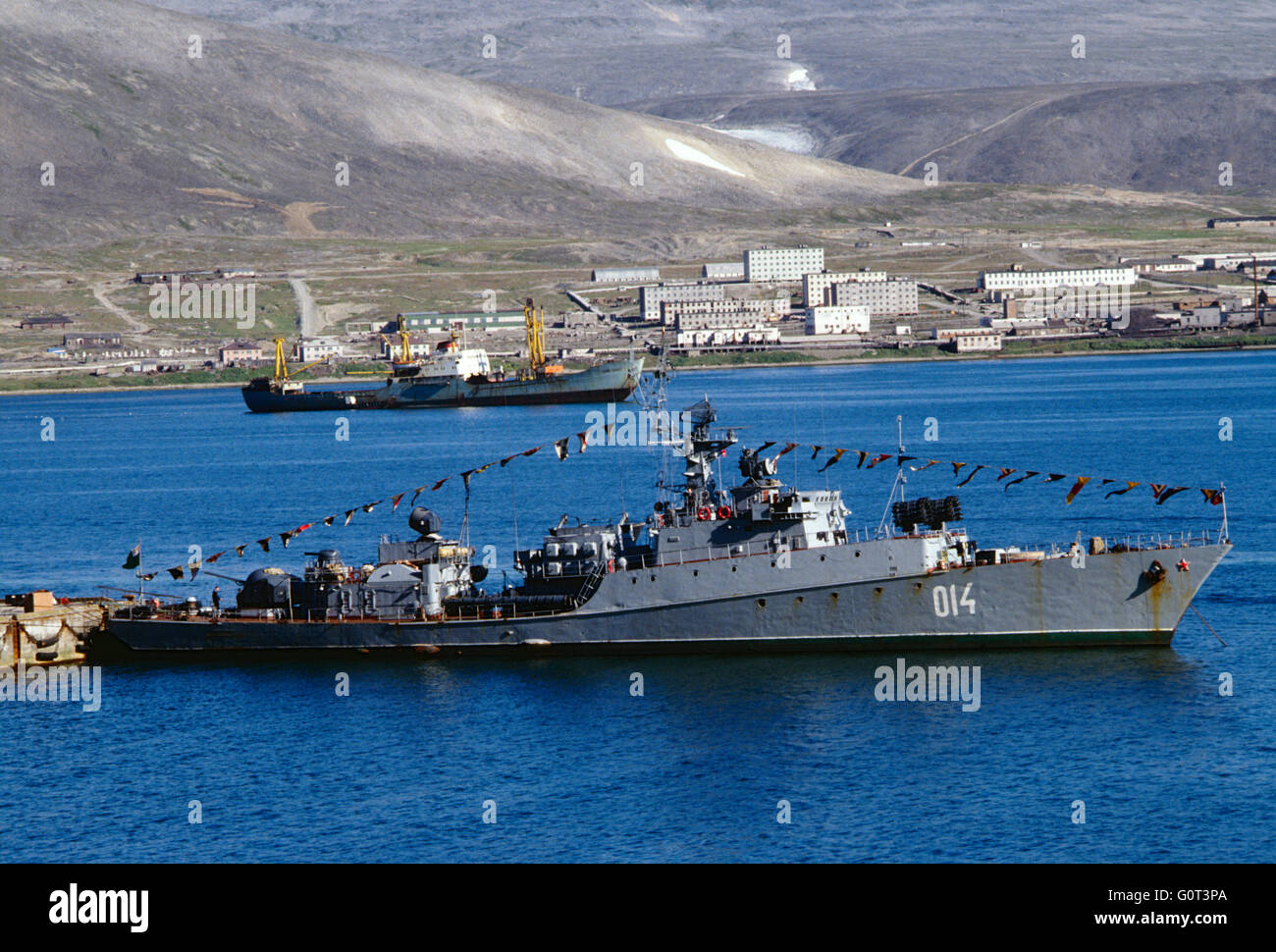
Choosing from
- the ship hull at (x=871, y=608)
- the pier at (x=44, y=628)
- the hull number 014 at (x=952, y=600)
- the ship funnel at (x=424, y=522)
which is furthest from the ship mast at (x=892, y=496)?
the pier at (x=44, y=628)

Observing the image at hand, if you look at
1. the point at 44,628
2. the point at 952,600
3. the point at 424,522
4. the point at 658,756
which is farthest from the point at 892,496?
the point at 44,628

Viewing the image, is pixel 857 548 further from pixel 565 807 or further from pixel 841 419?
pixel 841 419

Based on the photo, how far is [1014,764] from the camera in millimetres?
43750

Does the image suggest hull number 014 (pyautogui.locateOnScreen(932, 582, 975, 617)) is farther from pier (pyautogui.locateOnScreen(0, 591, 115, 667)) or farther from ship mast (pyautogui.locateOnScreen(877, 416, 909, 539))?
pier (pyautogui.locateOnScreen(0, 591, 115, 667))

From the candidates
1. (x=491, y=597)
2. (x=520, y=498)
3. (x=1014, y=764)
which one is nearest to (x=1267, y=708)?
(x=1014, y=764)

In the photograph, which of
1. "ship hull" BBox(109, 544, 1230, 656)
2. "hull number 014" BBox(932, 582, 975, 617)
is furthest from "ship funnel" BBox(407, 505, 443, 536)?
"hull number 014" BBox(932, 582, 975, 617)

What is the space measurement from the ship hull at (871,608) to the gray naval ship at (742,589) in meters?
0.04

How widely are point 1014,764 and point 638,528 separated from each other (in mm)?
17015

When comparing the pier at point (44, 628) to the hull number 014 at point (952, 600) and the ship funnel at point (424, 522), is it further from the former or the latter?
the hull number 014 at point (952, 600)

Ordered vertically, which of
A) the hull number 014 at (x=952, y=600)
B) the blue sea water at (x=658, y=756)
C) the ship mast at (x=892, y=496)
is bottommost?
the blue sea water at (x=658, y=756)

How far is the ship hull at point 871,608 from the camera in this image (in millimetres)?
52781

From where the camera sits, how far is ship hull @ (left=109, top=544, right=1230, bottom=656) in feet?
173
